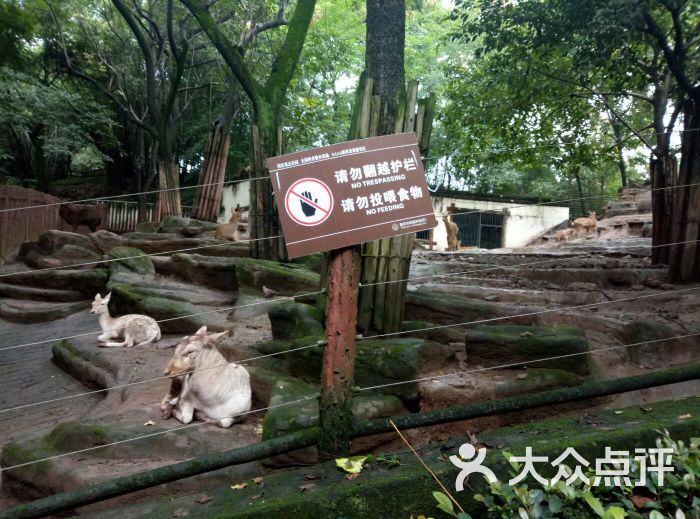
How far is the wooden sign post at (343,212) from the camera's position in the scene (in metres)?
2.32

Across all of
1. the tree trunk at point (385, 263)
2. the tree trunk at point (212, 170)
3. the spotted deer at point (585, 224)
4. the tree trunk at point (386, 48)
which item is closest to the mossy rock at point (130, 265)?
the tree trunk at point (212, 170)

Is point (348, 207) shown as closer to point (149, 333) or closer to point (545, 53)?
point (149, 333)

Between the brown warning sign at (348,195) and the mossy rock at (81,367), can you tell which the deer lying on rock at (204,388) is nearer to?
the mossy rock at (81,367)

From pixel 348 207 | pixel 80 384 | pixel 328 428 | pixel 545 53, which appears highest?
pixel 545 53

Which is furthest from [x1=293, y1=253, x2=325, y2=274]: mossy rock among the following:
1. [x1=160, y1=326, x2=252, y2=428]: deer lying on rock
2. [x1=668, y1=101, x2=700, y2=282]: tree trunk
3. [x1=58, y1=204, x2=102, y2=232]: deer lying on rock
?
[x1=58, y1=204, x2=102, y2=232]: deer lying on rock

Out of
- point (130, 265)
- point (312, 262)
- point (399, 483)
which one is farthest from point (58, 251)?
point (399, 483)

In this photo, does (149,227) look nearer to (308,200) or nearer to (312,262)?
(312,262)

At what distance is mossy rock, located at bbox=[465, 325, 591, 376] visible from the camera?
3402 millimetres

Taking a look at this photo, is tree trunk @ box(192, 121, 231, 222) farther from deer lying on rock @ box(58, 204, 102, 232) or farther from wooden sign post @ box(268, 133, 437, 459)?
wooden sign post @ box(268, 133, 437, 459)

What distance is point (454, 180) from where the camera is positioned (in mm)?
23188

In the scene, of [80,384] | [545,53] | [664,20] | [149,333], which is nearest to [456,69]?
[545,53]

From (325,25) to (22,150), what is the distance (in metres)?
11.8

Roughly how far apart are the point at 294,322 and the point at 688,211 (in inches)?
143

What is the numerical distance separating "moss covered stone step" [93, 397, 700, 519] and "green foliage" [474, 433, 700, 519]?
17 centimetres
